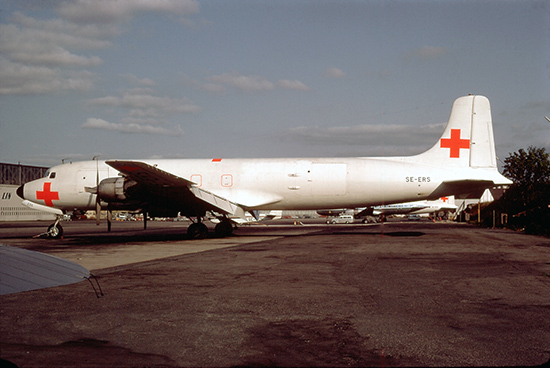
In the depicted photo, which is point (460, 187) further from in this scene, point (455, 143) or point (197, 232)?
point (197, 232)

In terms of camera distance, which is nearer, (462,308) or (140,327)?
(140,327)

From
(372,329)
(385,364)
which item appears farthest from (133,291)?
(385,364)

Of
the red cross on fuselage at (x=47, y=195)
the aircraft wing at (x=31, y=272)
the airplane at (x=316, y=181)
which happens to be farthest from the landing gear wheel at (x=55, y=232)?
the aircraft wing at (x=31, y=272)

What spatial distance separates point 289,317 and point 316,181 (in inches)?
721

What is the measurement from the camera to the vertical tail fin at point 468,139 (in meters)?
24.8

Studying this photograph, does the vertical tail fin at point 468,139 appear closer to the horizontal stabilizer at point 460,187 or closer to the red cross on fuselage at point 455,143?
the red cross on fuselage at point 455,143

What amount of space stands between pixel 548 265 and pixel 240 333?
10.9 m

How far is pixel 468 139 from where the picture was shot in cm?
2505

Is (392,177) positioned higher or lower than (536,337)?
higher

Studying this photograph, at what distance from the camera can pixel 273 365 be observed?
5.03 meters

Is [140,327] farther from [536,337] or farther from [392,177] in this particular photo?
[392,177]

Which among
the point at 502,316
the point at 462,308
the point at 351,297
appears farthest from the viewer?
the point at 351,297

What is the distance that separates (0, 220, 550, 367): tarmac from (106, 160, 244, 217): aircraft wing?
909 cm

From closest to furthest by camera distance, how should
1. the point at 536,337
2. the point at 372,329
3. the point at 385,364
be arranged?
the point at 385,364
the point at 536,337
the point at 372,329
